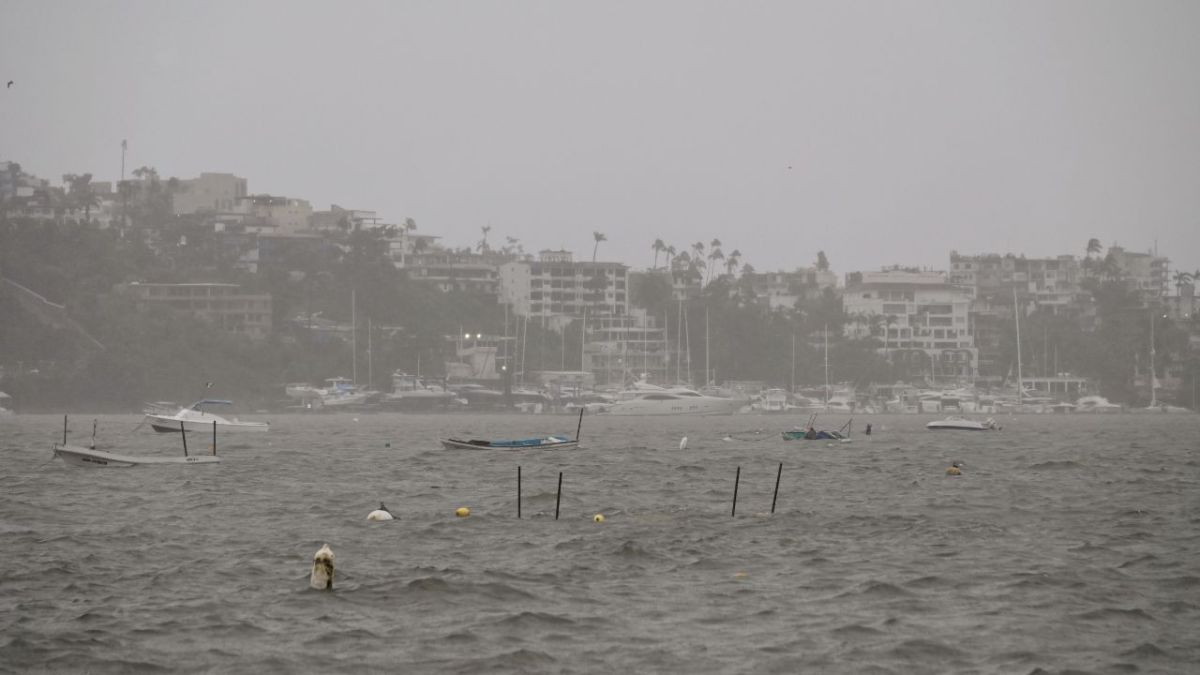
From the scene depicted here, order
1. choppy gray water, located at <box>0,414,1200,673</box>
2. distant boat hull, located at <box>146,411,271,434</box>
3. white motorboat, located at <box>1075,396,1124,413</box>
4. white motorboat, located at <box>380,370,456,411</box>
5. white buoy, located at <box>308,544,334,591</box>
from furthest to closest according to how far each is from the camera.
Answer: white motorboat, located at <box>1075,396,1124,413</box> → white motorboat, located at <box>380,370,456,411</box> → distant boat hull, located at <box>146,411,271,434</box> → white buoy, located at <box>308,544,334,591</box> → choppy gray water, located at <box>0,414,1200,673</box>

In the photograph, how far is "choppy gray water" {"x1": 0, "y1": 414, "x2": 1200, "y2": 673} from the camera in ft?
74.2

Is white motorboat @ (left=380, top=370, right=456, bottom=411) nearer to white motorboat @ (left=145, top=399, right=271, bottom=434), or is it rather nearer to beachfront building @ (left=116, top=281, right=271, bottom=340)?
beachfront building @ (left=116, top=281, right=271, bottom=340)

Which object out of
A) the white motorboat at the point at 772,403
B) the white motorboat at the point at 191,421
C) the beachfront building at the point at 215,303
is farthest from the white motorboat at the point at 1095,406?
the white motorboat at the point at 191,421

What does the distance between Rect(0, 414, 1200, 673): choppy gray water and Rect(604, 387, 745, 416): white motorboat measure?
347ft

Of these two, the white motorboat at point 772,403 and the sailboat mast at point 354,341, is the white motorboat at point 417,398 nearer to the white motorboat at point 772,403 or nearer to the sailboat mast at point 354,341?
the sailboat mast at point 354,341

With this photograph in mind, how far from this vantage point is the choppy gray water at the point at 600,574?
74.2 feet

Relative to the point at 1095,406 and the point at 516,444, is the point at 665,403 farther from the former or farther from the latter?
the point at 516,444

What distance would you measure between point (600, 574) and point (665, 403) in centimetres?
13314

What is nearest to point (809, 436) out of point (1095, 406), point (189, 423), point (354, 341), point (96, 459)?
point (189, 423)

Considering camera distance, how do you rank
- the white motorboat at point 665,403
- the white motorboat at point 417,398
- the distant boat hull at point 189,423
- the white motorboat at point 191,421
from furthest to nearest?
1. the white motorboat at point 417,398
2. the white motorboat at point 665,403
3. the distant boat hull at point 189,423
4. the white motorboat at point 191,421

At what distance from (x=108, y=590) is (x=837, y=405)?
164m

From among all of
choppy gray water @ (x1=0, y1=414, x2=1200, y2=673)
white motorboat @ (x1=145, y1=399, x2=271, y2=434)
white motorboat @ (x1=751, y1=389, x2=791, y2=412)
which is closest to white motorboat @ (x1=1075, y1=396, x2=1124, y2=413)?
white motorboat @ (x1=751, y1=389, x2=791, y2=412)

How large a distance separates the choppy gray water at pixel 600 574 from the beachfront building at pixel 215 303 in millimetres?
116450

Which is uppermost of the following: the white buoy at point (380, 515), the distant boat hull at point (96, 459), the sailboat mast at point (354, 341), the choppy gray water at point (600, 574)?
the sailboat mast at point (354, 341)
